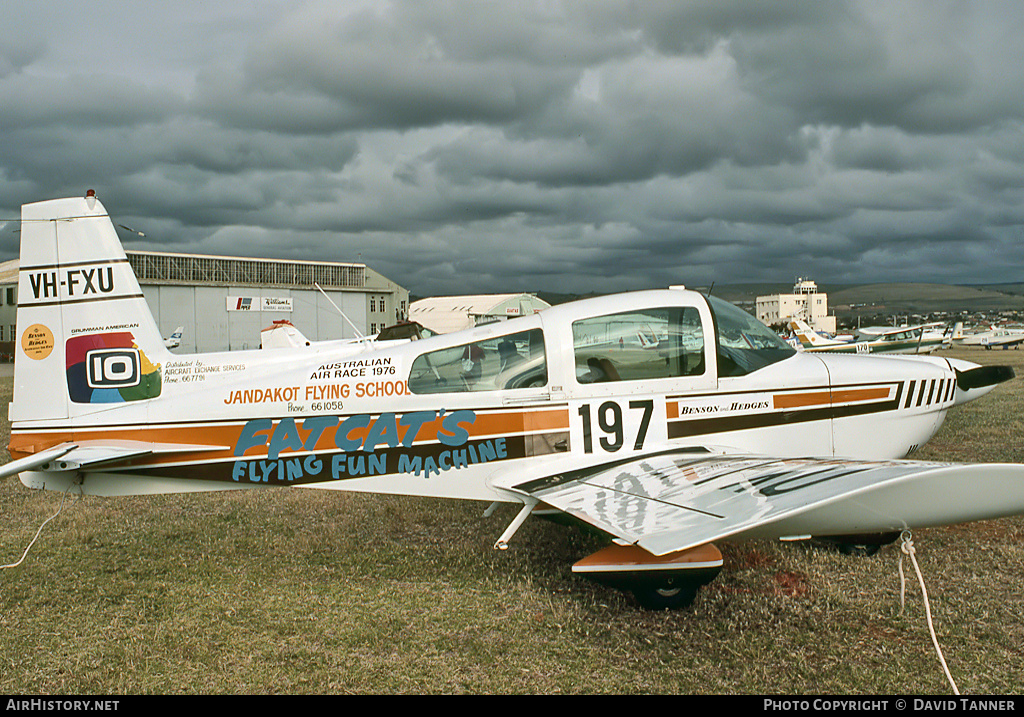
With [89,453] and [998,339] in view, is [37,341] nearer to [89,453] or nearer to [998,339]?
[89,453]

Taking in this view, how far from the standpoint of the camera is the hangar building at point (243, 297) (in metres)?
42.9

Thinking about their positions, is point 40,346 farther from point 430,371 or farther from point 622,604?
point 622,604

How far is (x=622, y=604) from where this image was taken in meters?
3.96

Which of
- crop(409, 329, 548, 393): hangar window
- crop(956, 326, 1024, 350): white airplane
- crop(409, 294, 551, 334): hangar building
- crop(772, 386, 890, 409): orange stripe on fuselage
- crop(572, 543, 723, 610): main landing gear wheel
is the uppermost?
crop(409, 294, 551, 334): hangar building

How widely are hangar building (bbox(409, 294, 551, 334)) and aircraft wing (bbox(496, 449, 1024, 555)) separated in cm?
4414

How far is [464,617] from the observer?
3.85 meters

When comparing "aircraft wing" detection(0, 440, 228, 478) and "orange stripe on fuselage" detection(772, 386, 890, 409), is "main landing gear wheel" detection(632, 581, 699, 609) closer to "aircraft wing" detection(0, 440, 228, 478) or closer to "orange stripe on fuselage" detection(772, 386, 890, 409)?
"orange stripe on fuselage" detection(772, 386, 890, 409)

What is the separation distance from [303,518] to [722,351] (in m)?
3.97

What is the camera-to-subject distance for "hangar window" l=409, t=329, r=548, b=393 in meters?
4.42

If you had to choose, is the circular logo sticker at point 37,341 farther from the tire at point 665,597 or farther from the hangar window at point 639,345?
the tire at point 665,597

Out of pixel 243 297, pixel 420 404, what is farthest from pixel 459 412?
pixel 243 297

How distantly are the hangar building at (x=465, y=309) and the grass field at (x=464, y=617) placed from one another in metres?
42.8

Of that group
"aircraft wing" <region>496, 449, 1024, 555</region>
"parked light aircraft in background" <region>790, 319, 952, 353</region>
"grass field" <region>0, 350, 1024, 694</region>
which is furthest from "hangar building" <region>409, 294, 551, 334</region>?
"aircraft wing" <region>496, 449, 1024, 555</region>

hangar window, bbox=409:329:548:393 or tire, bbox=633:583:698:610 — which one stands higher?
hangar window, bbox=409:329:548:393
